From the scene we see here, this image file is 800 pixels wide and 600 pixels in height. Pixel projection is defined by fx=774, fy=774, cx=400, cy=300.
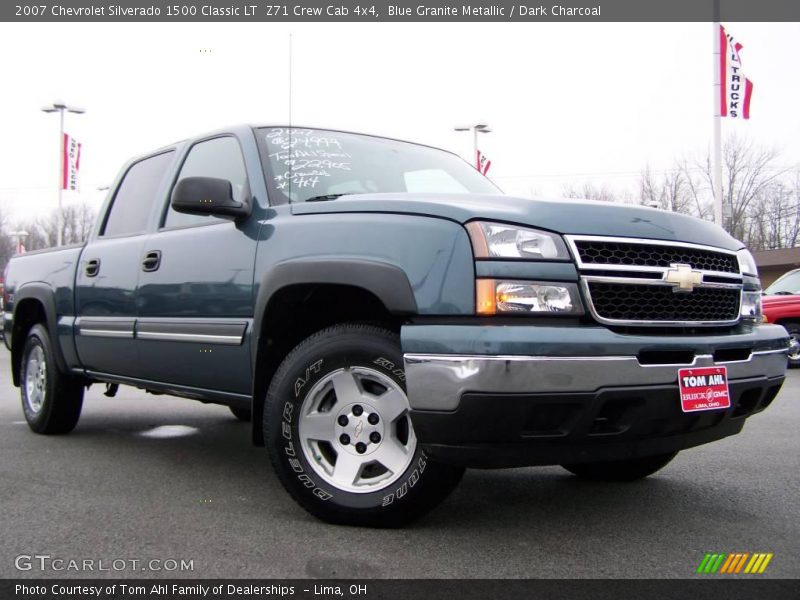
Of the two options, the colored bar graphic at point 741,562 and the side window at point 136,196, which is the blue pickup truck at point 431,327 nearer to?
the colored bar graphic at point 741,562

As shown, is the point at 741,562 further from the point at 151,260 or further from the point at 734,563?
the point at 151,260

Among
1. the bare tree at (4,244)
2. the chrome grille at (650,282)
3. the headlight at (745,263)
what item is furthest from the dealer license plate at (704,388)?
the bare tree at (4,244)

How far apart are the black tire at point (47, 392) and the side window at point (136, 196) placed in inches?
40.3

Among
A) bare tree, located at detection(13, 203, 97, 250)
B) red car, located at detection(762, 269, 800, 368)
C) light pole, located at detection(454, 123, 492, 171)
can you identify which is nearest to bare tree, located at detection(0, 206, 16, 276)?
bare tree, located at detection(13, 203, 97, 250)

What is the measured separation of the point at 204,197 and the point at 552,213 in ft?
5.27

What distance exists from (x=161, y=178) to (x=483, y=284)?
9.22 feet

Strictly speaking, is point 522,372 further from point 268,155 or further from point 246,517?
point 268,155

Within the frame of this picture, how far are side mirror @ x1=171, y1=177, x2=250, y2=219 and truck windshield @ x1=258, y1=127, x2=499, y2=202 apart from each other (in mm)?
288

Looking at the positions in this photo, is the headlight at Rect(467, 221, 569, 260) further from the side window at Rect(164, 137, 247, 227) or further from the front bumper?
the side window at Rect(164, 137, 247, 227)

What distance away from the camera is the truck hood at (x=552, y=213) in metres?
2.89

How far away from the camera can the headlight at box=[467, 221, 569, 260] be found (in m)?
2.81

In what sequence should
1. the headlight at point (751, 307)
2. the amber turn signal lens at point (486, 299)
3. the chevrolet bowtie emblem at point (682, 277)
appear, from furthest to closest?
the headlight at point (751, 307), the chevrolet bowtie emblem at point (682, 277), the amber turn signal lens at point (486, 299)

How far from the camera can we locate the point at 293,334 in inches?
142
